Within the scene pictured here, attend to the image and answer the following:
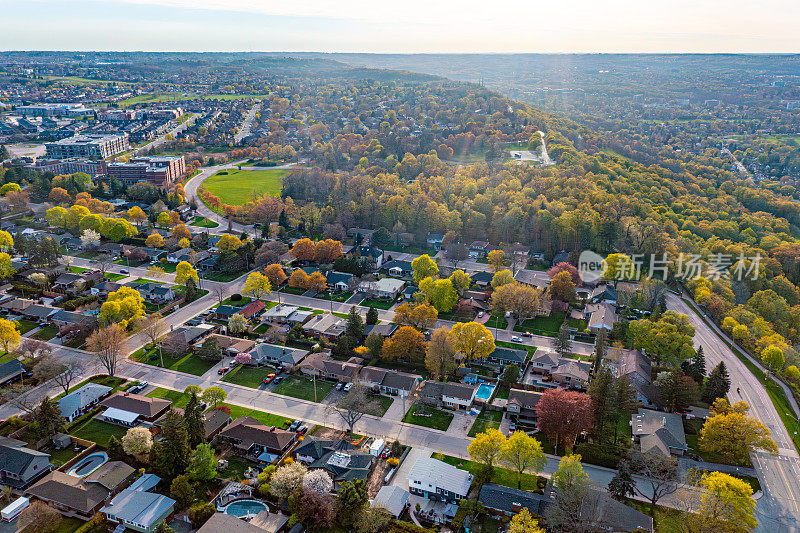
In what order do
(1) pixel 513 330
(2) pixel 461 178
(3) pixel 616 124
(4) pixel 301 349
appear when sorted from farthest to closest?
(3) pixel 616 124 → (2) pixel 461 178 → (1) pixel 513 330 → (4) pixel 301 349

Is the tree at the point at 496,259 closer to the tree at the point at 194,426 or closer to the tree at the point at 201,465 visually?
the tree at the point at 194,426

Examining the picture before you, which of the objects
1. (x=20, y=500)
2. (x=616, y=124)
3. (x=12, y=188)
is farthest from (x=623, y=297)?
(x=616, y=124)

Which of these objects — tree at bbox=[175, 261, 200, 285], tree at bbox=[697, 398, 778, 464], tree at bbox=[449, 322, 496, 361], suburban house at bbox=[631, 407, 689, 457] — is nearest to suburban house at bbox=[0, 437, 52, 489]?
tree at bbox=[175, 261, 200, 285]

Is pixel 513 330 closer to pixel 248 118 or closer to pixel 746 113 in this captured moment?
pixel 248 118

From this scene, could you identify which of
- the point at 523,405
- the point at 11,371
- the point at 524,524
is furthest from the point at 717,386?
the point at 11,371

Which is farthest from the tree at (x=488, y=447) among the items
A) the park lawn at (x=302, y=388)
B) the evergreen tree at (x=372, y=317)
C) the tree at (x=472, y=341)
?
the evergreen tree at (x=372, y=317)
